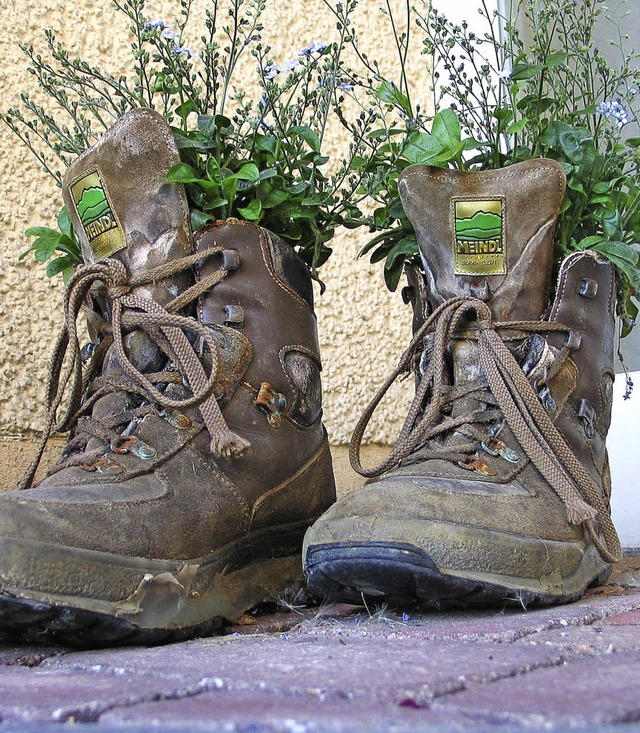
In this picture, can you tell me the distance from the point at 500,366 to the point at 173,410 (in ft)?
1.42

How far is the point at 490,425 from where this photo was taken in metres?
1.17

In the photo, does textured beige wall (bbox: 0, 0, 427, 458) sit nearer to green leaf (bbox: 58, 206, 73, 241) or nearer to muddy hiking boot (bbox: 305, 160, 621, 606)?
green leaf (bbox: 58, 206, 73, 241)

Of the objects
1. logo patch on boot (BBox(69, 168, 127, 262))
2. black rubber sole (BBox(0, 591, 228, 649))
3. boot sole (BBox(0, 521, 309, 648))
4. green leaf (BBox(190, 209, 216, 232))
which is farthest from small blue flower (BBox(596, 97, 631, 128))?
black rubber sole (BBox(0, 591, 228, 649))

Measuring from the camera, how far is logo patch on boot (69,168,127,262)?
3.85 ft

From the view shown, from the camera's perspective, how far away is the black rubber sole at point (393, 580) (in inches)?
36.9

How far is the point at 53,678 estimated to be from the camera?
2.24 feet

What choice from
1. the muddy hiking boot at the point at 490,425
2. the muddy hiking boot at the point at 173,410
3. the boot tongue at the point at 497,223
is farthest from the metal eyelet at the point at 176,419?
the boot tongue at the point at 497,223

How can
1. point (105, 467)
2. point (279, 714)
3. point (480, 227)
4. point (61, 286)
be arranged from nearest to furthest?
point (279, 714) → point (105, 467) → point (480, 227) → point (61, 286)

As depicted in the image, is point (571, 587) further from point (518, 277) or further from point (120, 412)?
point (120, 412)

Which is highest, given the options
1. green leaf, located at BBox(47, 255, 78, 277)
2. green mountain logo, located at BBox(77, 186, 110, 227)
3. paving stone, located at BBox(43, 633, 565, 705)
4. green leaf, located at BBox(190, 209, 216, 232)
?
green mountain logo, located at BBox(77, 186, 110, 227)

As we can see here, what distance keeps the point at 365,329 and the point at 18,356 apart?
793 mm

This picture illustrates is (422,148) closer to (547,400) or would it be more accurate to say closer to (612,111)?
(612,111)

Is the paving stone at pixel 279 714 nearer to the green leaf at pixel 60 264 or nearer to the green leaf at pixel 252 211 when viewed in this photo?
the green leaf at pixel 252 211

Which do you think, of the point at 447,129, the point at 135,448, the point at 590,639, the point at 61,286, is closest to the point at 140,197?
the point at 135,448
